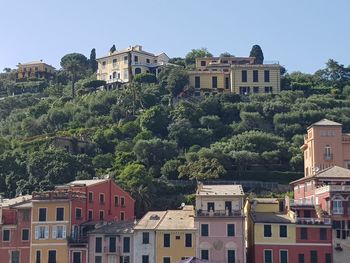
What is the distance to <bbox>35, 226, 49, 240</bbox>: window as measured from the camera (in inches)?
3189

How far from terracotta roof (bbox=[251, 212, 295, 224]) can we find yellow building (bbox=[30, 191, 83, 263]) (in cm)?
1685

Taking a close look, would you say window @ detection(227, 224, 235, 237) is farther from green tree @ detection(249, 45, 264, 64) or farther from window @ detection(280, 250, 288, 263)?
green tree @ detection(249, 45, 264, 64)

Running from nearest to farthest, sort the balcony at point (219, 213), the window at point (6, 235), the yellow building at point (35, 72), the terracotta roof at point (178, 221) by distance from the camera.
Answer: the balcony at point (219, 213)
the terracotta roof at point (178, 221)
the window at point (6, 235)
the yellow building at point (35, 72)

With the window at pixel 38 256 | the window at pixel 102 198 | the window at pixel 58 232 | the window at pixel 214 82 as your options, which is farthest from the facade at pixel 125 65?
the window at pixel 38 256

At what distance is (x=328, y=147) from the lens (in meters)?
108

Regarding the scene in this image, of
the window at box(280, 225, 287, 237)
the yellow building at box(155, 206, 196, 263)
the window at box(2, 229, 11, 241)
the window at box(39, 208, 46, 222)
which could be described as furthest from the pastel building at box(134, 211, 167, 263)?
the window at box(2, 229, 11, 241)

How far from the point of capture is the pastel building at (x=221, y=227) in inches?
3041

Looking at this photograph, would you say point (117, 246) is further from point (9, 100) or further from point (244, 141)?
point (9, 100)

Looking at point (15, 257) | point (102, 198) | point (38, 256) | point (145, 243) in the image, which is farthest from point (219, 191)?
point (15, 257)

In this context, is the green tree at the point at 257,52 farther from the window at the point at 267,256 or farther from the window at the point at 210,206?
the window at the point at 267,256

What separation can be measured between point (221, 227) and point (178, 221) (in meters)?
4.42

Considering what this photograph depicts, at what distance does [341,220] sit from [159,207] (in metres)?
28.1

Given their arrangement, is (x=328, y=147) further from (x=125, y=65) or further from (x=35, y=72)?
(x=35, y=72)

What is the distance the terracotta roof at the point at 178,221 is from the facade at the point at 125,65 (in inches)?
3069
